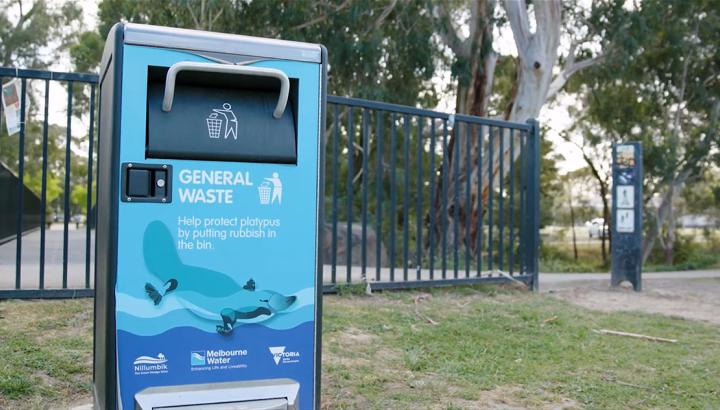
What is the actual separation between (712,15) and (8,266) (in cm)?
2014

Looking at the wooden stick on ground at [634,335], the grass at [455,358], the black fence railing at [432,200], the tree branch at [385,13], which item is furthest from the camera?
the tree branch at [385,13]

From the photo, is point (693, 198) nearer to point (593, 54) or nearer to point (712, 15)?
point (712, 15)

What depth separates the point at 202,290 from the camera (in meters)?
2.73

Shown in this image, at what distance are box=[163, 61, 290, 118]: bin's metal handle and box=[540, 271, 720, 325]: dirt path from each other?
581cm

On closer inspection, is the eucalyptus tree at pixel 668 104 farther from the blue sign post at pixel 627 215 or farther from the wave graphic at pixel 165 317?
the wave graphic at pixel 165 317

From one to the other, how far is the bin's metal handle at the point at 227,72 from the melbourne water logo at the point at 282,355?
948 millimetres

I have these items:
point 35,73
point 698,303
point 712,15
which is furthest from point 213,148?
point 712,15

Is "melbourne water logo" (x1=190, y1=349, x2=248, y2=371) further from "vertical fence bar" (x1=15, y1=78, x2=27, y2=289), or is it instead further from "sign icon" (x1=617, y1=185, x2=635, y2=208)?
"sign icon" (x1=617, y1=185, x2=635, y2=208)

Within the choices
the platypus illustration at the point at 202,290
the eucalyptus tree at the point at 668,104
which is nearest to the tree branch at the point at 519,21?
the eucalyptus tree at the point at 668,104

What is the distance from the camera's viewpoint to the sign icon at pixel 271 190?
9.30 feet

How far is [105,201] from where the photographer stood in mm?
2855

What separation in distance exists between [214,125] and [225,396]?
107 cm

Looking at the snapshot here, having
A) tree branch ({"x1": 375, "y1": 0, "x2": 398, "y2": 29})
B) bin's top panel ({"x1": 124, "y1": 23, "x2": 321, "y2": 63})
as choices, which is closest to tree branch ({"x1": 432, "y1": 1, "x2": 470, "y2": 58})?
tree branch ({"x1": 375, "y1": 0, "x2": 398, "y2": 29})

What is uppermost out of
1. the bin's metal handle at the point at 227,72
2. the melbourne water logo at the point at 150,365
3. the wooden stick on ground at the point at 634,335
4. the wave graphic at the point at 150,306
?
the bin's metal handle at the point at 227,72
